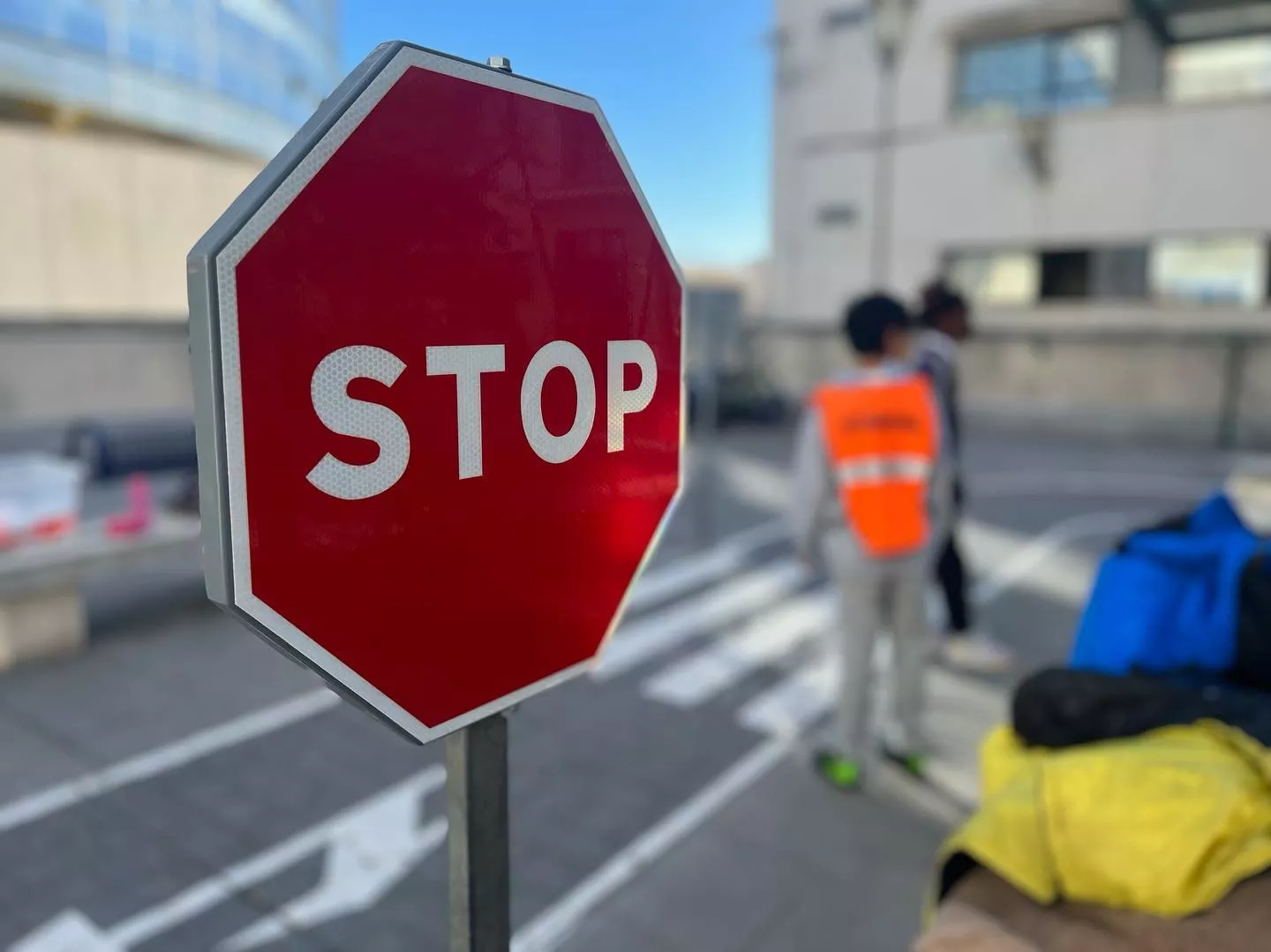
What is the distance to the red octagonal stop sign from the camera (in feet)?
2.67

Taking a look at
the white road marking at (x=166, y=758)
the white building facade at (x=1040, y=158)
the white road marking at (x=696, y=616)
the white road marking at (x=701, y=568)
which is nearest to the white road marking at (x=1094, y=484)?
the white road marking at (x=701, y=568)

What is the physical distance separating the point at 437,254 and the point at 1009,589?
688cm

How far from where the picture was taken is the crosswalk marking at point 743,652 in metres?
4.98

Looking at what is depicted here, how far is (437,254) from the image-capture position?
95 cm

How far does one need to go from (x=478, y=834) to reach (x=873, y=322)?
9.85 feet

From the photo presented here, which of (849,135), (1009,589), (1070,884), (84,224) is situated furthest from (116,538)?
(849,135)

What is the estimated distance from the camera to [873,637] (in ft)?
12.5

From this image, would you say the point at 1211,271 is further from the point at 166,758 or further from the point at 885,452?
the point at 166,758

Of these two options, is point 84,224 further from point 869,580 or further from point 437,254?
point 437,254

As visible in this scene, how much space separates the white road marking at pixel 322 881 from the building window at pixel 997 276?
17.5m

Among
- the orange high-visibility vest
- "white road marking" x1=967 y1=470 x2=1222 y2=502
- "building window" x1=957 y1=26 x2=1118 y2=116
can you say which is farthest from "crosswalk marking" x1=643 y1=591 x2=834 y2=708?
"building window" x1=957 y1=26 x2=1118 y2=116

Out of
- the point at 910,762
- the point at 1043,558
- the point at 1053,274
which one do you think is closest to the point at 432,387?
the point at 910,762

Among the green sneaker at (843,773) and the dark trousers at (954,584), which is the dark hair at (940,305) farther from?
the green sneaker at (843,773)

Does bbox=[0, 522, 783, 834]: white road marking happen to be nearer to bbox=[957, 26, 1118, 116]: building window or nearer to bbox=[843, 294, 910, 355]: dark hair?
bbox=[843, 294, 910, 355]: dark hair
